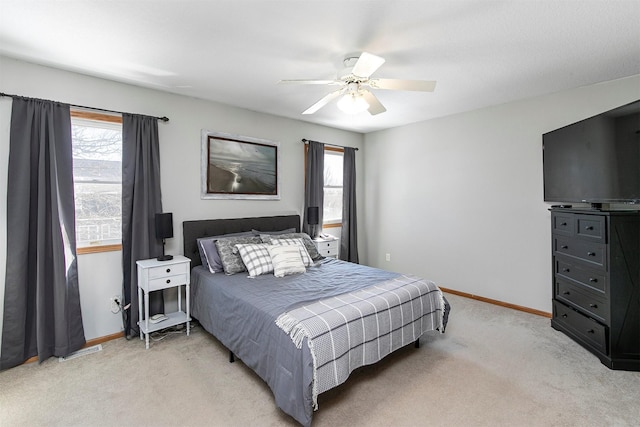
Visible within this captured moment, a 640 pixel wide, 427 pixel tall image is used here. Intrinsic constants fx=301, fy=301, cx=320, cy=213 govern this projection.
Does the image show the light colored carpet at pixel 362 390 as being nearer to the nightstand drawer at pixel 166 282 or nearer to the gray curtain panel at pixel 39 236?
the gray curtain panel at pixel 39 236

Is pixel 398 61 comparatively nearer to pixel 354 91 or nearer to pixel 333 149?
pixel 354 91

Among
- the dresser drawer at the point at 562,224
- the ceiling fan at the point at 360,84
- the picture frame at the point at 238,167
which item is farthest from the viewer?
the picture frame at the point at 238,167

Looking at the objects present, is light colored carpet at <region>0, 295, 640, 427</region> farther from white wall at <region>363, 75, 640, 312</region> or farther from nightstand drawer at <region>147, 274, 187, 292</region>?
white wall at <region>363, 75, 640, 312</region>

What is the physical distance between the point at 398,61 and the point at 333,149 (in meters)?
2.51

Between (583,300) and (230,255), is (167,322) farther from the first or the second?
(583,300)

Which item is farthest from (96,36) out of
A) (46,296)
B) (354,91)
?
(46,296)

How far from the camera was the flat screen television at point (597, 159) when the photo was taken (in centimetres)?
247

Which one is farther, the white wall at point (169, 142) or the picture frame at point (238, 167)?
the picture frame at point (238, 167)

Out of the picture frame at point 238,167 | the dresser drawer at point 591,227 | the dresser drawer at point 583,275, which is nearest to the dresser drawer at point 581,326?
the dresser drawer at point 583,275

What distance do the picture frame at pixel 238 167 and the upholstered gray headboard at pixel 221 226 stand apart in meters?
0.31

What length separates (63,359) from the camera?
2.63m

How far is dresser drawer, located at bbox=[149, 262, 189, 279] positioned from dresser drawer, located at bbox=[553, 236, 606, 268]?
380 cm

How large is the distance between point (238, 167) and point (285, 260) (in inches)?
60.7

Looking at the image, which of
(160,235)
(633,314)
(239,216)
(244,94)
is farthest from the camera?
(239,216)
